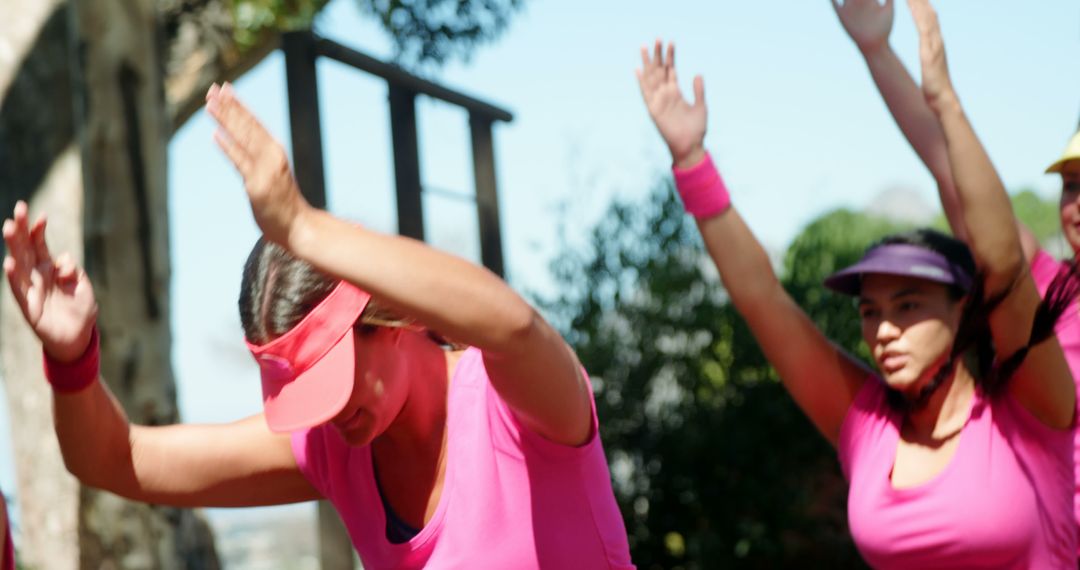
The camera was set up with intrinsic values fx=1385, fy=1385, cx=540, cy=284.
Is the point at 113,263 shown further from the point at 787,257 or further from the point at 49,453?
the point at 787,257

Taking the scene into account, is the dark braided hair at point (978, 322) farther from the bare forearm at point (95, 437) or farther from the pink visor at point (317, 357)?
the bare forearm at point (95, 437)

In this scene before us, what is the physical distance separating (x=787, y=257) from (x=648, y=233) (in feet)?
4.52

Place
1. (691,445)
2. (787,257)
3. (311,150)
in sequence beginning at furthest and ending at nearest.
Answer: (787,257) < (691,445) < (311,150)

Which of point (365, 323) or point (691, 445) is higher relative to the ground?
point (365, 323)

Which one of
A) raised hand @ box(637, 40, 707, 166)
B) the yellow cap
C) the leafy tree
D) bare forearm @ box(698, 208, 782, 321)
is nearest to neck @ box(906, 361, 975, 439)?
bare forearm @ box(698, 208, 782, 321)

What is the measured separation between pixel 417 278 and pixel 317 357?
391mm

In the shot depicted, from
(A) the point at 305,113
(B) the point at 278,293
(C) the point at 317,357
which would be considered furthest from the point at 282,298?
(A) the point at 305,113

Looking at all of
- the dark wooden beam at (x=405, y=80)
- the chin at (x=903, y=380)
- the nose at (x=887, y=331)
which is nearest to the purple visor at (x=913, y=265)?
the nose at (x=887, y=331)

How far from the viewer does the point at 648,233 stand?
8.64m

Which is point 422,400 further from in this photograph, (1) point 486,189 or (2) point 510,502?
(1) point 486,189

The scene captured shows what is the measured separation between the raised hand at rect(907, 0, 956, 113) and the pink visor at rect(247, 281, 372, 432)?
1.25m

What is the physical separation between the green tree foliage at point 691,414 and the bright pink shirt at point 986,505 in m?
5.41

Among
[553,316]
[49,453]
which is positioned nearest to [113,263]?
[49,453]

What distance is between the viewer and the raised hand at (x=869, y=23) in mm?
3207
